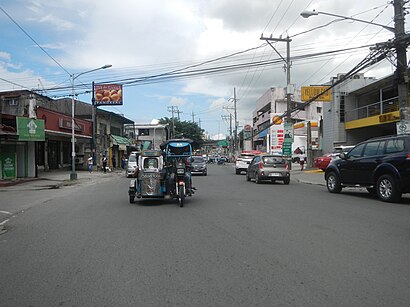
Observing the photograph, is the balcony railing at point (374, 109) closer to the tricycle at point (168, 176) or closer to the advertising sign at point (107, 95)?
the tricycle at point (168, 176)

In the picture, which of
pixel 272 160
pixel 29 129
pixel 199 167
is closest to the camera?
pixel 272 160

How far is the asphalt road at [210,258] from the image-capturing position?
4385 mm

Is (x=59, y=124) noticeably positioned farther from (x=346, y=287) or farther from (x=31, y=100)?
(x=346, y=287)

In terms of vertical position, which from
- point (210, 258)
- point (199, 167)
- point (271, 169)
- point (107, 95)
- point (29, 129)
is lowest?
point (210, 258)

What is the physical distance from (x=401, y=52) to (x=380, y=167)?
5.83 m

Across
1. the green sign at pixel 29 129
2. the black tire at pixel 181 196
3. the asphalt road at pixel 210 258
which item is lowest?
the asphalt road at pixel 210 258

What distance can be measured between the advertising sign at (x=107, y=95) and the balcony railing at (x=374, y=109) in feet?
73.0

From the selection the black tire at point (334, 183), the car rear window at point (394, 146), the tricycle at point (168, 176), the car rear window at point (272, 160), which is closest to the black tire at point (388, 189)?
the car rear window at point (394, 146)

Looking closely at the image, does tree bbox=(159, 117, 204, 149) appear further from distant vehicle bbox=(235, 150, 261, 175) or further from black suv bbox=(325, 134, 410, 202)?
black suv bbox=(325, 134, 410, 202)

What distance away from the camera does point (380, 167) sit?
11875 millimetres

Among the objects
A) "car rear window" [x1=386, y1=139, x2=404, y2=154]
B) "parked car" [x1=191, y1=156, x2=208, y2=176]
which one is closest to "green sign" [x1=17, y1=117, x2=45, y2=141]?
"parked car" [x1=191, y1=156, x2=208, y2=176]

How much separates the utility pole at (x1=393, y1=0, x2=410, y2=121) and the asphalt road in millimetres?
6207

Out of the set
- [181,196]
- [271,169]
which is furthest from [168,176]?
[271,169]

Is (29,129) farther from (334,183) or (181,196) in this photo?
(334,183)
